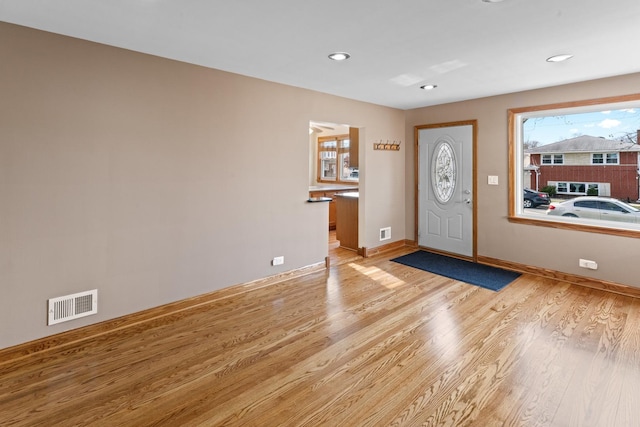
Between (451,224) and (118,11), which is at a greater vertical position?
(118,11)

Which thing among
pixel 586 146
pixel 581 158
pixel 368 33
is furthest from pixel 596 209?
pixel 368 33

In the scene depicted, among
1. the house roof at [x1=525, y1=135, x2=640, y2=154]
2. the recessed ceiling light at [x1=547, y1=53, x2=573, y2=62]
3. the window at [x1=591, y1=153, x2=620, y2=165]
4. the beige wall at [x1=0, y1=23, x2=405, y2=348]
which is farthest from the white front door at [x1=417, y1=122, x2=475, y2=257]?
the beige wall at [x1=0, y1=23, x2=405, y2=348]

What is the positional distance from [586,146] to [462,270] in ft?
6.79

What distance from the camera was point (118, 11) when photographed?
7.01ft

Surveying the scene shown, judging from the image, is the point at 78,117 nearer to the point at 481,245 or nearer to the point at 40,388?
the point at 40,388

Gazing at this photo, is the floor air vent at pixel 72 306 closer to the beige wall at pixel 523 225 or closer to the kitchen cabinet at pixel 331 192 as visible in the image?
the kitchen cabinet at pixel 331 192

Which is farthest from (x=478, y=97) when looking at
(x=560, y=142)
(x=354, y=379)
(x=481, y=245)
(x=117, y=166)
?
(x=117, y=166)

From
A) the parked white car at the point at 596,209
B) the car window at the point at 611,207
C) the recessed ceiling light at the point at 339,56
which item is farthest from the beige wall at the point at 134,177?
the car window at the point at 611,207

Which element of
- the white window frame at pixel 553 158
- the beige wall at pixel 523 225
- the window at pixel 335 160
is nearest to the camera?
the beige wall at pixel 523 225

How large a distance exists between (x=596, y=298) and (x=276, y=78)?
4108mm

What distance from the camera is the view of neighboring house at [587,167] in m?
3.72

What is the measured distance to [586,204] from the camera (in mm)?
4039

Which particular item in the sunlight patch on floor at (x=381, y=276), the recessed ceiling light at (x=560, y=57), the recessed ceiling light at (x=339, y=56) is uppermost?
the recessed ceiling light at (x=560, y=57)

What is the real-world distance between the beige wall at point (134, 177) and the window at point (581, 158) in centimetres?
281
